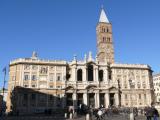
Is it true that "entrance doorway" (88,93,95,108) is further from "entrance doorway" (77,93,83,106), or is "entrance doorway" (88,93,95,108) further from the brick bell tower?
the brick bell tower

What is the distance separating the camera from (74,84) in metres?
74.2

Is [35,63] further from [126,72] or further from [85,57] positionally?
[126,72]

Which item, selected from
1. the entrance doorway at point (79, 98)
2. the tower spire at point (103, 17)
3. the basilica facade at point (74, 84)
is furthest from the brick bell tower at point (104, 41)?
the entrance doorway at point (79, 98)

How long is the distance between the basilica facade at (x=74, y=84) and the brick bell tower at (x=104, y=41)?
15.2 meters

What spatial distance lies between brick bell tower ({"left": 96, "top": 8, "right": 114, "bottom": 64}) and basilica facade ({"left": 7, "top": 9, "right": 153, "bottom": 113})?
1519 centimetres

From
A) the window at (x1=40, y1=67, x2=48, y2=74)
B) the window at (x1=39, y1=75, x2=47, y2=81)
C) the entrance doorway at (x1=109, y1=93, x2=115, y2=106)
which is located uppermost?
the window at (x1=40, y1=67, x2=48, y2=74)

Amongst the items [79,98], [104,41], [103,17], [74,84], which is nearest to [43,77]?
[74,84]

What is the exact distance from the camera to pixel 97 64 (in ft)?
261

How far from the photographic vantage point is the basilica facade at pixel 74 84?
235 feet

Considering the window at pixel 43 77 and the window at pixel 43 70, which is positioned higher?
the window at pixel 43 70

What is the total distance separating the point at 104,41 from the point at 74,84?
1264 inches

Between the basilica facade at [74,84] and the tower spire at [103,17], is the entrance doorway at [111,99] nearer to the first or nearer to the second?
the basilica facade at [74,84]

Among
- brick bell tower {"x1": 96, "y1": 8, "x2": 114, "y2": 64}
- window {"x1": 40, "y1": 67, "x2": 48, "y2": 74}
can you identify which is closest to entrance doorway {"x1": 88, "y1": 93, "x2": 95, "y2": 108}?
window {"x1": 40, "y1": 67, "x2": 48, "y2": 74}

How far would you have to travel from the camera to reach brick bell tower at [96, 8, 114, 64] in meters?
97.8
